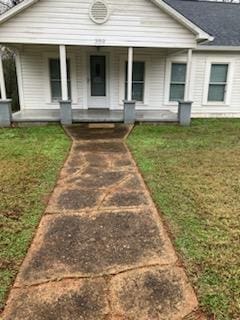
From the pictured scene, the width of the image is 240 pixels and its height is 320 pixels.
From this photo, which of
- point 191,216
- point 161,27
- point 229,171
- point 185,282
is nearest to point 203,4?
point 161,27

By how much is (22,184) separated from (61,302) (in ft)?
8.75

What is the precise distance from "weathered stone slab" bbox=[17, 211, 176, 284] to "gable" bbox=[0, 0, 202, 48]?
6839 mm

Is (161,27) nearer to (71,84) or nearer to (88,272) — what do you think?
(71,84)

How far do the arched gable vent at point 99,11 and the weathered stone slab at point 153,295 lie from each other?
8076mm

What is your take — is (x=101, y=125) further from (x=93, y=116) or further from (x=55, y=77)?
(x=55, y=77)

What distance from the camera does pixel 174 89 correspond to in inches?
457

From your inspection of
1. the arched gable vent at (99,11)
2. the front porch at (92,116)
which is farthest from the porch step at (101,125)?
the arched gable vent at (99,11)

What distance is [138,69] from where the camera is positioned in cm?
1146

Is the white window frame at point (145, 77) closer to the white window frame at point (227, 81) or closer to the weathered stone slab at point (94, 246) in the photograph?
the white window frame at point (227, 81)

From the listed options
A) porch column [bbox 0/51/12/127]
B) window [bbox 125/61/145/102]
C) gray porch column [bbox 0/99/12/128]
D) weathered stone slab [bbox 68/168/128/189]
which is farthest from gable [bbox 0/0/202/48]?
weathered stone slab [bbox 68/168/128/189]

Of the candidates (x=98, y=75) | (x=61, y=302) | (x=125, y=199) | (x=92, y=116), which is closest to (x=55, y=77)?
(x=98, y=75)

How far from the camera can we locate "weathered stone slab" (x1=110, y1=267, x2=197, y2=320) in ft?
7.13

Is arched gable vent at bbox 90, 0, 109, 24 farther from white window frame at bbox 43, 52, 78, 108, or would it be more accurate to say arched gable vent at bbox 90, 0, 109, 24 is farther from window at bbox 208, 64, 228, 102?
window at bbox 208, 64, 228, 102

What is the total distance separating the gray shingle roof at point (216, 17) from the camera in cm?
1173
